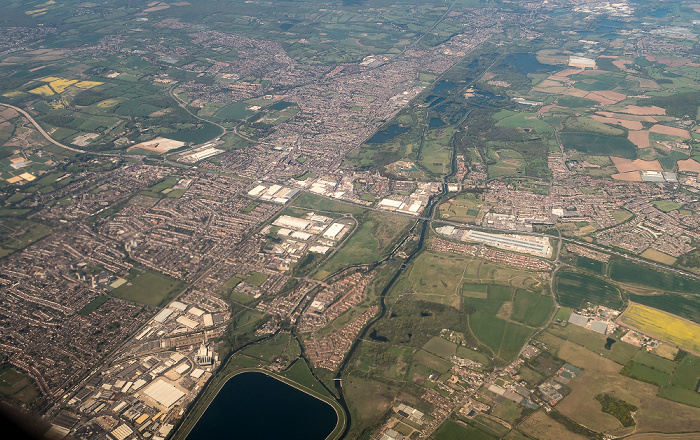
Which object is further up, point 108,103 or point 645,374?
point 108,103

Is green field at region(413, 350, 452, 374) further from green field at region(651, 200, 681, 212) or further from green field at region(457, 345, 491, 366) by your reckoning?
green field at region(651, 200, 681, 212)

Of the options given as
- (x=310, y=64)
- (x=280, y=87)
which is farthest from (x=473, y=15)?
(x=280, y=87)

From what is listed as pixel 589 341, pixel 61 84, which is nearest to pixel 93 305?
pixel 589 341

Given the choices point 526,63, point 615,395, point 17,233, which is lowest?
point 526,63

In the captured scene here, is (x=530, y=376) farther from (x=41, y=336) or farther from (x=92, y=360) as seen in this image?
(x=41, y=336)

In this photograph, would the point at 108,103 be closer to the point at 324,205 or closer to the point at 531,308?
the point at 324,205

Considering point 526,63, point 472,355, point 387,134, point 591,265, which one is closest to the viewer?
point 472,355

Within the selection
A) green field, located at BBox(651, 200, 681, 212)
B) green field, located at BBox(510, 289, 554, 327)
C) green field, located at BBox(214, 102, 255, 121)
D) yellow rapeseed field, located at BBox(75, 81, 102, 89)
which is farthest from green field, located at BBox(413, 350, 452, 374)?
yellow rapeseed field, located at BBox(75, 81, 102, 89)
